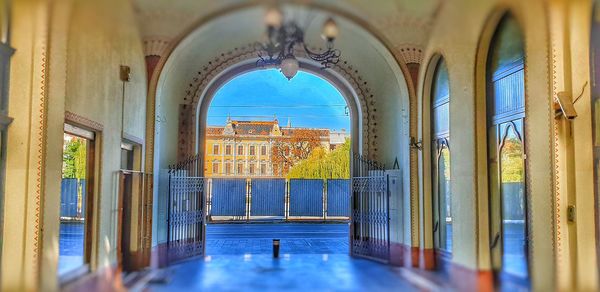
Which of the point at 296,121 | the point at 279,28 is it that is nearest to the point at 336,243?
the point at 279,28

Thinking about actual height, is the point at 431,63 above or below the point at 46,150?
above

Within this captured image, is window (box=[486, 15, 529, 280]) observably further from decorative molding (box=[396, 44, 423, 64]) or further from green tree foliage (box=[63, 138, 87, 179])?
green tree foliage (box=[63, 138, 87, 179])

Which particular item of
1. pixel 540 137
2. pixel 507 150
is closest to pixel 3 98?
pixel 540 137

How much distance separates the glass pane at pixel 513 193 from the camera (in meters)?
3.17

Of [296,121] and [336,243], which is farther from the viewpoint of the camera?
[296,121]

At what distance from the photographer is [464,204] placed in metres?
3.21

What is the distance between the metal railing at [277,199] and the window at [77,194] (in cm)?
769

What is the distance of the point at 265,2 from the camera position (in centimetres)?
228

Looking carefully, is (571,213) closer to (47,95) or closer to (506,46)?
(506,46)

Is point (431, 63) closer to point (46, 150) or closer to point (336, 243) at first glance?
point (46, 150)

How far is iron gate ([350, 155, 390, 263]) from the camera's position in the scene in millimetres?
5402

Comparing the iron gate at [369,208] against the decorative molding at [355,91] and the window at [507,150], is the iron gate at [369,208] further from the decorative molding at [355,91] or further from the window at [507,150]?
the window at [507,150]

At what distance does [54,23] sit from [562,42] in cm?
301

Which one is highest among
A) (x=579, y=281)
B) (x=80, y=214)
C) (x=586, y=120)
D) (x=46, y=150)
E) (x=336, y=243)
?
(x=586, y=120)
